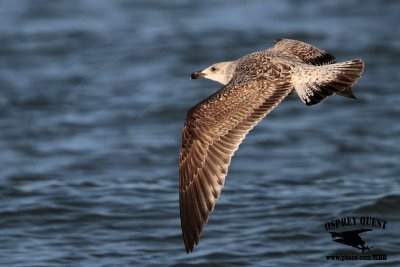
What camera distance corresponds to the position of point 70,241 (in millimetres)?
9836

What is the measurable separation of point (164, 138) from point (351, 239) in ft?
11.9

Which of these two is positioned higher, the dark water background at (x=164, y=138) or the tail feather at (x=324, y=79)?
the tail feather at (x=324, y=79)

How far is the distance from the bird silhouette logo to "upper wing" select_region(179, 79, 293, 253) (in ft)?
5.90

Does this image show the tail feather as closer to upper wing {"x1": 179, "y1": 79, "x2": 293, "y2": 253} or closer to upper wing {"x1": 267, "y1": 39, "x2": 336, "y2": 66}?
upper wing {"x1": 179, "y1": 79, "x2": 293, "y2": 253}

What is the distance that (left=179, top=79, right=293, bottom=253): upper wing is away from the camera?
802 centimetres

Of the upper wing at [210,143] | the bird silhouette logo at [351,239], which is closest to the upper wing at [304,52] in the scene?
the upper wing at [210,143]

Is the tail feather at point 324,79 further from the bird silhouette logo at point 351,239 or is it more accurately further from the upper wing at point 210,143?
the bird silhouette logo at point 351,239

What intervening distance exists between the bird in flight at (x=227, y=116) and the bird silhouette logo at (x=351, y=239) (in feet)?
4.83

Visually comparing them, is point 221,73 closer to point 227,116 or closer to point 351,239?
point 227,116

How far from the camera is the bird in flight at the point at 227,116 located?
8.05m

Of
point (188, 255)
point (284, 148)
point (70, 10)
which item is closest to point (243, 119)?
point (188, 255)

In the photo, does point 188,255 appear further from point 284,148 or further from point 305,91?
point 284,148

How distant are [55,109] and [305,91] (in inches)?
229

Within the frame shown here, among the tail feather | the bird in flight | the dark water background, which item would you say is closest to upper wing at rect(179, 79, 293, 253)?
the bird in flight
